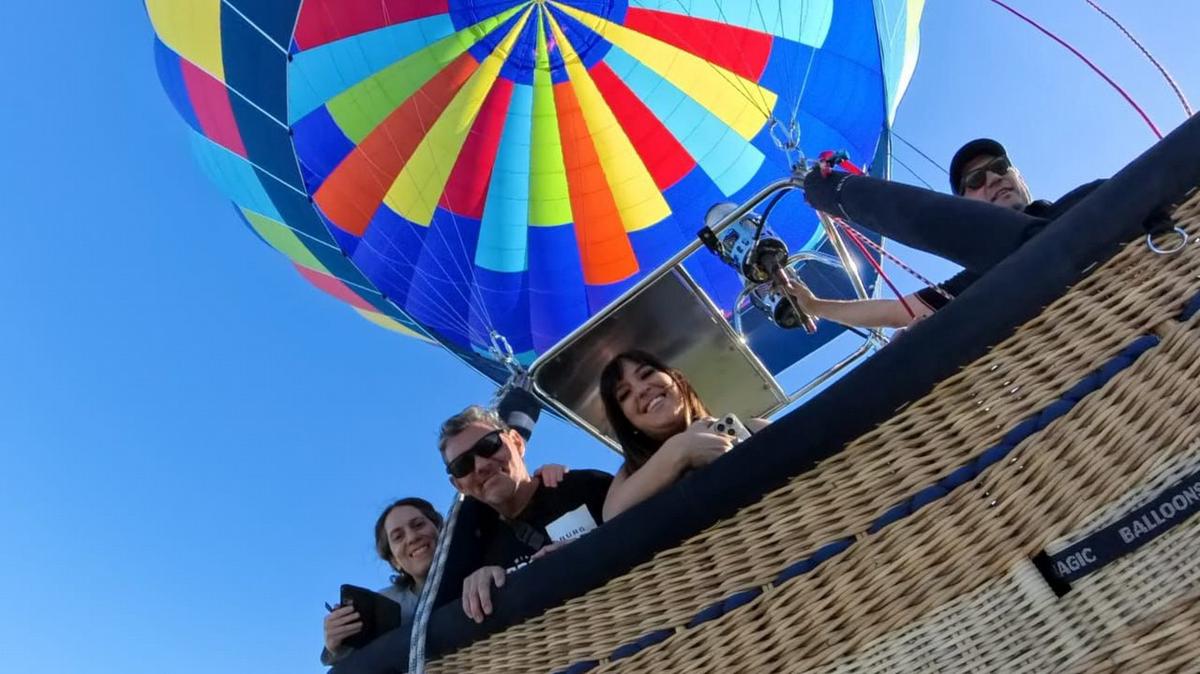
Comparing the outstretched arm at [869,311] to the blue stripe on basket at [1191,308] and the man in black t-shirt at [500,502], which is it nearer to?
the man in black t-shirt at [500,502]

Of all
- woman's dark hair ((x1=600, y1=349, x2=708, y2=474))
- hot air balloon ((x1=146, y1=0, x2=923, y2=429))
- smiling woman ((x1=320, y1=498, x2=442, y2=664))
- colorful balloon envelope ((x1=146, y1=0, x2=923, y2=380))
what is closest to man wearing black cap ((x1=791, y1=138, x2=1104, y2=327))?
woman's dark hair ((x1=600, y1=349, x2=708, y2=474))

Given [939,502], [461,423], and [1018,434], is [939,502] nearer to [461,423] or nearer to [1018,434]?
[1018,434]

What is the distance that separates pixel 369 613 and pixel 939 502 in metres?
1.11

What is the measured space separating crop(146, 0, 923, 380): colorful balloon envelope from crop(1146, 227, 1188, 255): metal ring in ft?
16.9

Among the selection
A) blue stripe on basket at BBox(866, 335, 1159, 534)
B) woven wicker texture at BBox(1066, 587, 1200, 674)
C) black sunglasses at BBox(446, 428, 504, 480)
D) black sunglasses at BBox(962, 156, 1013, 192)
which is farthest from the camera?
black sunglasses at BBox(962, 156, 1013, 192)

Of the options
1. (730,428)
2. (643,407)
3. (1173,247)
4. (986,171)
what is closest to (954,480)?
(1173,247)

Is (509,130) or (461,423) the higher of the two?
(509,130)

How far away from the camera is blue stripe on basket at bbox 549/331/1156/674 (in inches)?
28.4

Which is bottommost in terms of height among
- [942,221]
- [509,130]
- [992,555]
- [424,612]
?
[992,555]

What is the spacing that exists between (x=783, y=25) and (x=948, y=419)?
19.4 ft

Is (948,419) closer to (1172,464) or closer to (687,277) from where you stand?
(1172,464)

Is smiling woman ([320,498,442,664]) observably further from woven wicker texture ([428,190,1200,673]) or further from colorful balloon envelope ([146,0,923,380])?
colorful balloon envelope ([146,0,923,380])

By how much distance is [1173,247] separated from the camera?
76 centimetres

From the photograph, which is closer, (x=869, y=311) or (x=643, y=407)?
(x=643, y=407)
